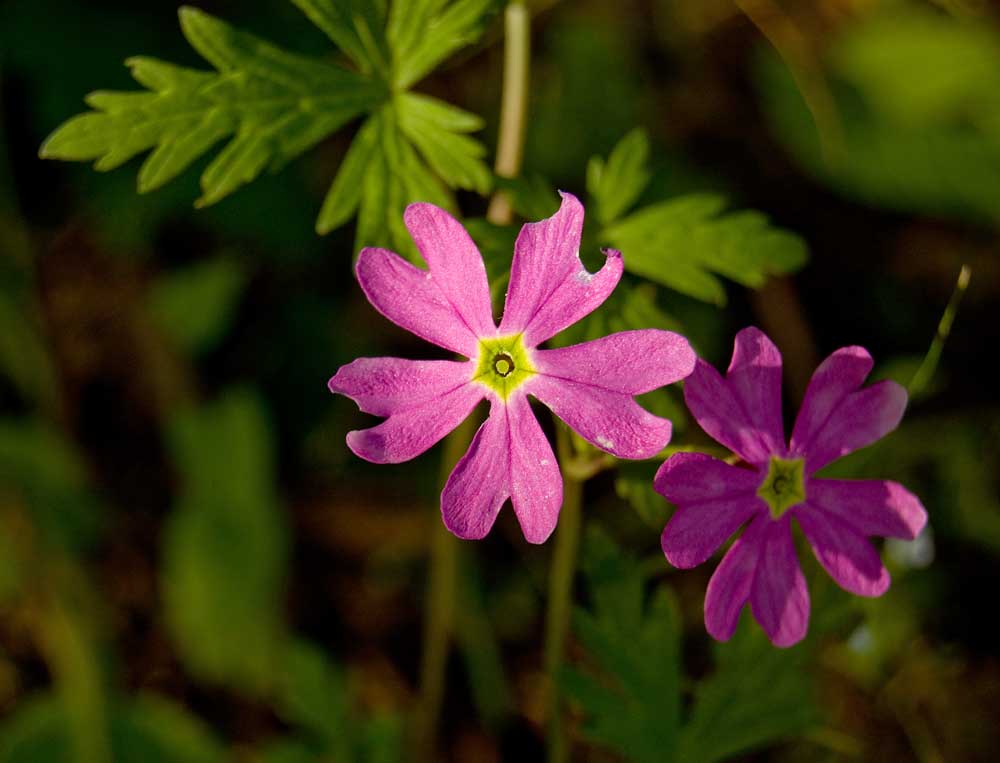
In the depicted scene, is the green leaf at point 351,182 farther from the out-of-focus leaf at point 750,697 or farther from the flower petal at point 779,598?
the out-of-focus leaf at point 750,697

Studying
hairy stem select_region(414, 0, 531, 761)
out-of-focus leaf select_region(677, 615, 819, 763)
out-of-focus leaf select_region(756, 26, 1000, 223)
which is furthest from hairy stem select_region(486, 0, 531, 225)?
out-of-focus leaf select_region(756, 26, 1000, 223)

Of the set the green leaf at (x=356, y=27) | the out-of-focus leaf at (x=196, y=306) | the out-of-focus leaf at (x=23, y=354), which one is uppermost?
the out-of-focus leaf at (x=196, y=306)


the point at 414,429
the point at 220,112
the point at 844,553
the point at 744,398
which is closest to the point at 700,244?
the point at 744,398

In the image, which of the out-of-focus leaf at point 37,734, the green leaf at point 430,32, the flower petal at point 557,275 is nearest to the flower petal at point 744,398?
the flower petal at point 557,275

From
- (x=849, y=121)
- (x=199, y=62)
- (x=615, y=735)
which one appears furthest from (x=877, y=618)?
(x=199, y=62)

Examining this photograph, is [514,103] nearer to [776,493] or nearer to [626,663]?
[776,493]

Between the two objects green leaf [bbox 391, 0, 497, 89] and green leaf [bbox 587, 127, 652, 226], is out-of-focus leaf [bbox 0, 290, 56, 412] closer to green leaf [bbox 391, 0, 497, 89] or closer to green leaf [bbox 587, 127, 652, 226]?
green leaf [bbox 391, 0, 497, 89]

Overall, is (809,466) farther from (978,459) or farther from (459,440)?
(978,459)
